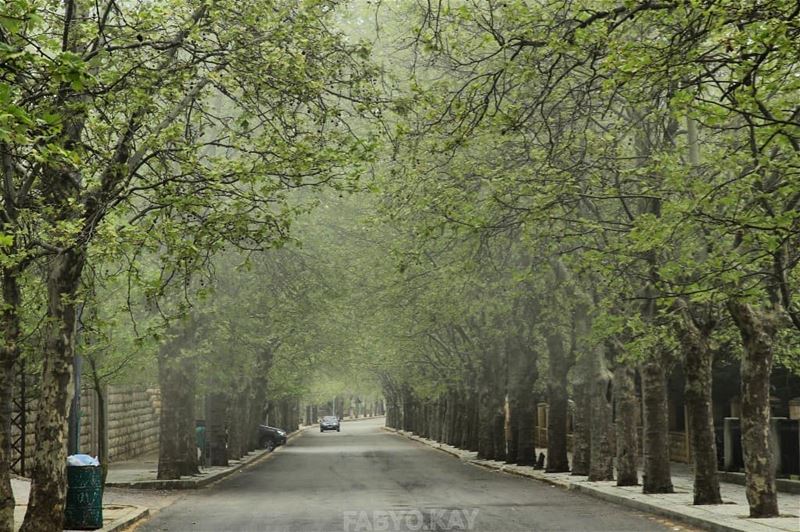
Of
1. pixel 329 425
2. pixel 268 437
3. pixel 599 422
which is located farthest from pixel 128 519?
pixel 329 425

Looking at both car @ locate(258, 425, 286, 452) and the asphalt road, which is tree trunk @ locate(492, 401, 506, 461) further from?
car @ locate(258, 425, 286, 452)

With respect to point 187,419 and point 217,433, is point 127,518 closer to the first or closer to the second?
point 187,419

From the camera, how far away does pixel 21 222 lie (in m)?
13.4

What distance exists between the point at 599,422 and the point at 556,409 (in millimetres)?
5382

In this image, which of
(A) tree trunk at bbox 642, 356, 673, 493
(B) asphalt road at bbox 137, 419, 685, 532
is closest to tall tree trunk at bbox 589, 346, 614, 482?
(B) asphalt road at bbox 137, 419, 685, 532

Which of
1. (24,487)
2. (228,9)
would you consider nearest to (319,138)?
(228,9)

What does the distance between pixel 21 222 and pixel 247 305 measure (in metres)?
20.1

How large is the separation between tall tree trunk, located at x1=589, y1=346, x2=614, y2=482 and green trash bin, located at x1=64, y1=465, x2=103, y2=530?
13.5 meters

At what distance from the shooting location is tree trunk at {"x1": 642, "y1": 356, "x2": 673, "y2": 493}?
70.2 ft

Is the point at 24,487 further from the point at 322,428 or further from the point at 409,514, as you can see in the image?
the point at 322,428

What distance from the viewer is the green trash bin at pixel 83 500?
15773 mm

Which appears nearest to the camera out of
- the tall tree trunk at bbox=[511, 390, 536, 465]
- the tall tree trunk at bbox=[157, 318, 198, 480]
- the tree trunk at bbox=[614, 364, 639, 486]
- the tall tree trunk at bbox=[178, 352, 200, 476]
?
the tree trunk at bbox=[614, 364, 639, 486]

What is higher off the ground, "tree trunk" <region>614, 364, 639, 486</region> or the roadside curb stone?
"tree trunk" <region>614, 364, 639, 486</region>

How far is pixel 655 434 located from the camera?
21.8m
